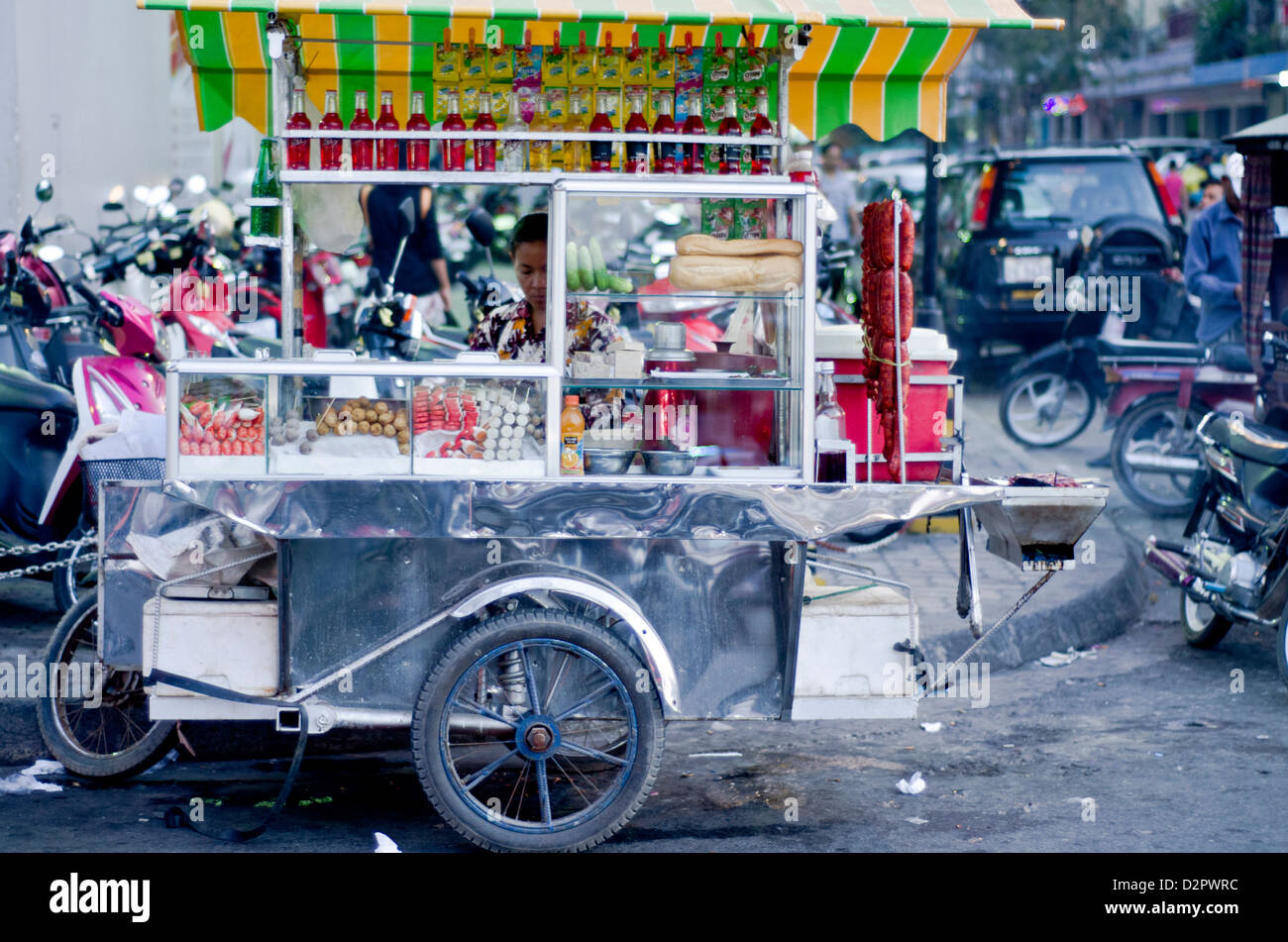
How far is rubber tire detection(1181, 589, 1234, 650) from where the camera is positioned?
6.30 metres

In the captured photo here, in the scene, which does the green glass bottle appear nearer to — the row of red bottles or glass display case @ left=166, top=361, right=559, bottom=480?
the row of red bottles

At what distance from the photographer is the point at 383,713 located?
4.13 meters

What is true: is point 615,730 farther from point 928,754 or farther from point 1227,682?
point 1227,682

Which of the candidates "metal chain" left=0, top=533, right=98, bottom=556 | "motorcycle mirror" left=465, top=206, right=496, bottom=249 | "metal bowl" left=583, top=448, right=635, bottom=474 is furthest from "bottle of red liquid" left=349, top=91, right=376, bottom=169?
"motorcycle mirror" left=465, top=206, right=496, bottom=249

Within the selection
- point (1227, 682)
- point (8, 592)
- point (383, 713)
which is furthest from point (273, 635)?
point (1227, 682)

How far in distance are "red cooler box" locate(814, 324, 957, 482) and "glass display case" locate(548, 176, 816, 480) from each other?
19 cm

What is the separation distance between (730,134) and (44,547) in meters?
2.97

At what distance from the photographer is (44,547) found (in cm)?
539

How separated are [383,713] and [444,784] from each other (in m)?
0.31

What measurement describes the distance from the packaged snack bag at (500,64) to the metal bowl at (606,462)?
1.39m

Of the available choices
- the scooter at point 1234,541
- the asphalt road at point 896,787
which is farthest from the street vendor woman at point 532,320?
the scooter at point 1234,541

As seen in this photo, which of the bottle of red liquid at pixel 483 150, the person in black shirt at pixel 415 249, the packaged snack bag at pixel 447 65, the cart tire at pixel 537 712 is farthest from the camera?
the person in black shirt at pixel 415 249

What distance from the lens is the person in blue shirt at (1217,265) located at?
9023 millimetres

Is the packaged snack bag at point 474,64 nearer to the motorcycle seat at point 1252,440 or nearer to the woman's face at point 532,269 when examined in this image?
the woman's face at point 532,269
